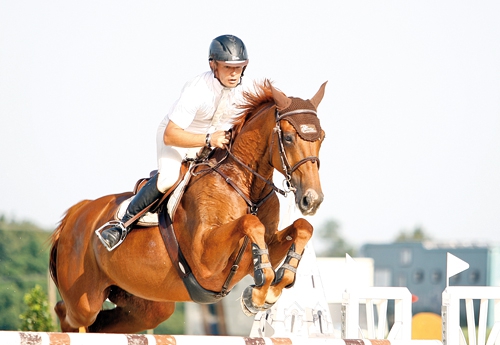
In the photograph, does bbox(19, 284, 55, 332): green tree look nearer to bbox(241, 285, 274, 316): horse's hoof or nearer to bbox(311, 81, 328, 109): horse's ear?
bbox(241, 285, 274, 316): horse's hoof

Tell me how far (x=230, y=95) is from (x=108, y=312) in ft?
7.23

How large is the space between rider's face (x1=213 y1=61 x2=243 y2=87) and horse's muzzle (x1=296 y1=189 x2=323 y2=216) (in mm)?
1054

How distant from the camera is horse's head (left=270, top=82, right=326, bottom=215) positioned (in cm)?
425

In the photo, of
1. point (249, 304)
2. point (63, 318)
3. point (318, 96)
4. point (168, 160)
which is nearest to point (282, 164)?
point (318, 96)

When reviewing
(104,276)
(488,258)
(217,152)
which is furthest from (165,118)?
(488,258)

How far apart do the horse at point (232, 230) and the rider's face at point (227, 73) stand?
5.8 inches

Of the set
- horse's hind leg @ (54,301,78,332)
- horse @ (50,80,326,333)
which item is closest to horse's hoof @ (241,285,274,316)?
horse @ (50,80,326,333)

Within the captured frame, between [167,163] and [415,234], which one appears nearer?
[167,163]

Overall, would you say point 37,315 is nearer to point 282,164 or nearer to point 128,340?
point 282,164

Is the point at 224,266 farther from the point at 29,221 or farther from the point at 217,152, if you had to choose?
the point at 29,221

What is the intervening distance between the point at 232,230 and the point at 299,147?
23.8 inches

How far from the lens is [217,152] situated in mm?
5082

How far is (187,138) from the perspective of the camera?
16.0 ft

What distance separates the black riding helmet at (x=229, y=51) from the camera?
485 centimetres
